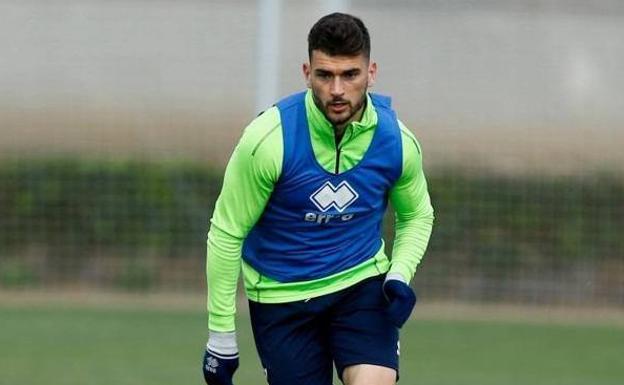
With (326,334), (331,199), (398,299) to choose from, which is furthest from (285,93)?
(398,299)

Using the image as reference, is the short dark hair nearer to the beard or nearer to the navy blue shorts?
the beard

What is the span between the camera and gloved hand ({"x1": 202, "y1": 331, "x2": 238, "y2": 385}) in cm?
542

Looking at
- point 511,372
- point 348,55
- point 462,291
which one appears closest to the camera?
point 348,55

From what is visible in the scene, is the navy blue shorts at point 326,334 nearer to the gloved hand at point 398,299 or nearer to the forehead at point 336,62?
the gloved hand at point 398,299

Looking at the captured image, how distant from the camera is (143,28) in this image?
41.9ft

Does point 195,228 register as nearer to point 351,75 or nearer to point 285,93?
point 285,93

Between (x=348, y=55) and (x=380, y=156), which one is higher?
(x=348, y=55)

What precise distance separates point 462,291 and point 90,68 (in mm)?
3566

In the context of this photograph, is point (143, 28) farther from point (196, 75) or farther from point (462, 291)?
point (462, 291)

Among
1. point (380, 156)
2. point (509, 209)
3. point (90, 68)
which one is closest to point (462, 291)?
point (509, 209)

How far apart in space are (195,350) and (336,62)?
190 inches

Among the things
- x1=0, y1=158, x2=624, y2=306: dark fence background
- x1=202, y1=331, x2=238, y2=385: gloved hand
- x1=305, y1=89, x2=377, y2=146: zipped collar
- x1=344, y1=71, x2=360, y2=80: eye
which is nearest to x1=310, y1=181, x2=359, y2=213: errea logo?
x1=305, y1=89, x2=377, y2=146: zipped collar

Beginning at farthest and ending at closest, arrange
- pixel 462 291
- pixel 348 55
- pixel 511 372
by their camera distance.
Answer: pixel 462 291
pixel 511 372
pixel 348 55

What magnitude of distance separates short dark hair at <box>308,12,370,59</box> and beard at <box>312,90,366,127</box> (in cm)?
16
